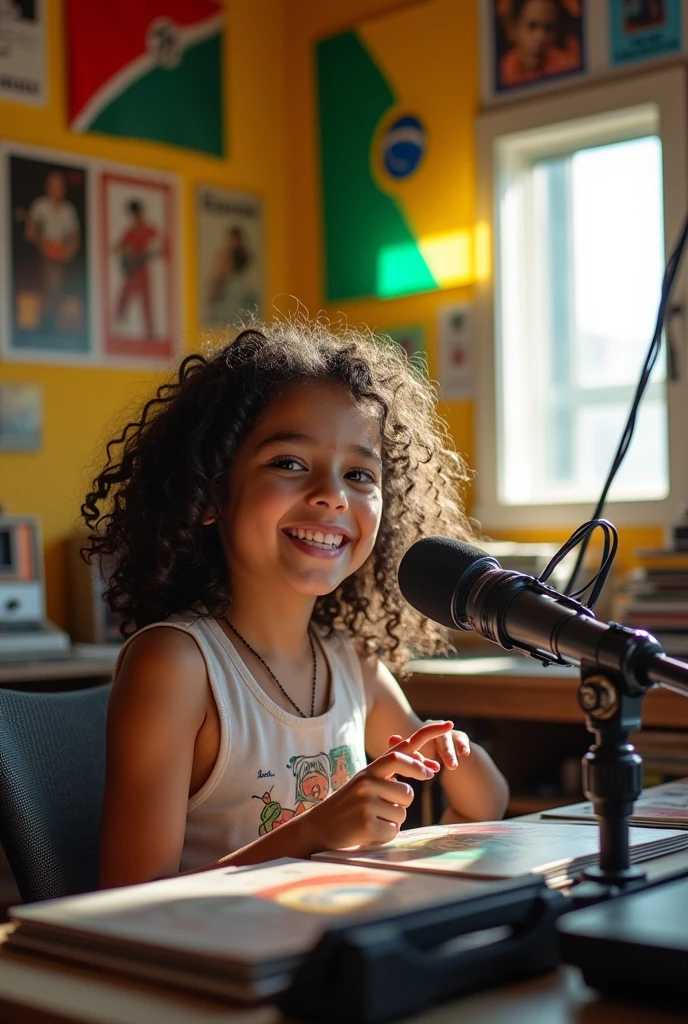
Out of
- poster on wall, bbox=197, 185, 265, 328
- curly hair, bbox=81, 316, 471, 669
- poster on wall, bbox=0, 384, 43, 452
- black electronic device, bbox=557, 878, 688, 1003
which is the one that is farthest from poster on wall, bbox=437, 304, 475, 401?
black electronic device, bbox=557, 878, 688, 1003

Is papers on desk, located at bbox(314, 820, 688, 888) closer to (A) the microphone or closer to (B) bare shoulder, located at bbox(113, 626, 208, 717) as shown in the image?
(A) the microphone

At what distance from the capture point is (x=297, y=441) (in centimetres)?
136

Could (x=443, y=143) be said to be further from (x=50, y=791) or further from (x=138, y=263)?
(x=50, y=791)

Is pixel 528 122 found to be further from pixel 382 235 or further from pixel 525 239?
pixel 382 235

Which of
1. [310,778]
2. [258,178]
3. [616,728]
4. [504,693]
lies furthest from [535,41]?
[616,728]

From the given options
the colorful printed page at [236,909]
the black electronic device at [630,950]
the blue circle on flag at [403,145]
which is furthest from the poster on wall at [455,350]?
the black electronic device at [630,950]

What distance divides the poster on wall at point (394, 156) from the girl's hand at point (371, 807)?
252cm

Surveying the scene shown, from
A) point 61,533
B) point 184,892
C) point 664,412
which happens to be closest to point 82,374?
point 61,533

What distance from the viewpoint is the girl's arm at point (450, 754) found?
1.21m

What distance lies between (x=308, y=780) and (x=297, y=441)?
357 millimetres

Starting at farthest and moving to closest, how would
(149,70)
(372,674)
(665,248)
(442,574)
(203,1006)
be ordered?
(149,70) → (665,248) → (372,674) → (442,574) → (203,1006)

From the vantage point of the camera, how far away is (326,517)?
1.33m

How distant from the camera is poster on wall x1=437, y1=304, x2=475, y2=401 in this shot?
3.35m

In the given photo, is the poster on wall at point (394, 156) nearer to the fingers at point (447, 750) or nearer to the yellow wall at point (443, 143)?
the yellow wall at point (443, 143)
